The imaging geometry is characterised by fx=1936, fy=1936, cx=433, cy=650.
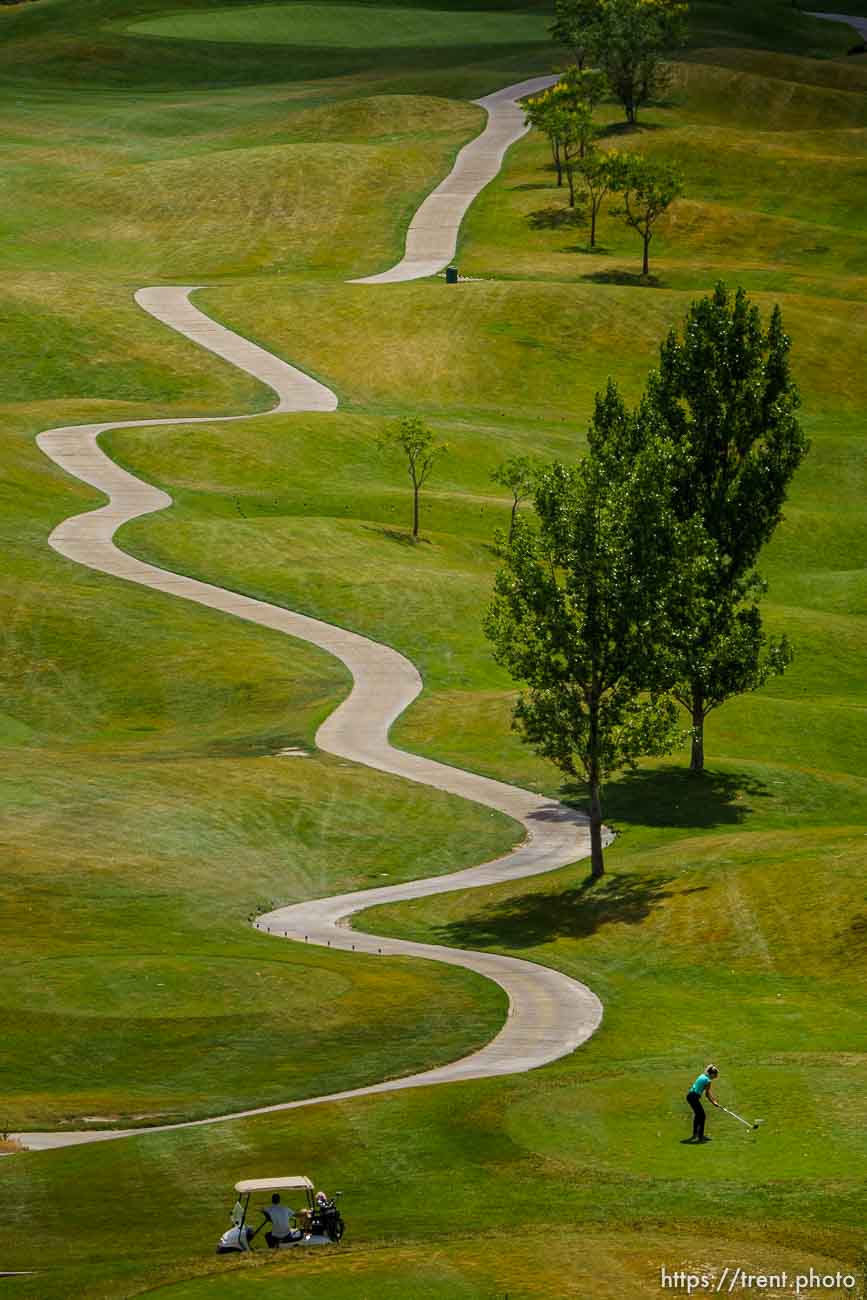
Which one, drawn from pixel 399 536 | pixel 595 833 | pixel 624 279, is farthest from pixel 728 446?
pixel 624 279

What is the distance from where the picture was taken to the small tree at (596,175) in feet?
560

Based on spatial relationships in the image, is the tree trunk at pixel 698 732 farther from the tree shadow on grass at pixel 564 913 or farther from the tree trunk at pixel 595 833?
the tree shadow on grass at pixel 564 913

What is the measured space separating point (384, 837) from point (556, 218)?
12285cm

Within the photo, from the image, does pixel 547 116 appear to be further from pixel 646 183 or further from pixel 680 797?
pixel 680 797

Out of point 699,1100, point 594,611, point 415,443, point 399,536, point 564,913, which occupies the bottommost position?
point 564,913

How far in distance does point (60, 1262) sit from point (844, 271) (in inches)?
6219

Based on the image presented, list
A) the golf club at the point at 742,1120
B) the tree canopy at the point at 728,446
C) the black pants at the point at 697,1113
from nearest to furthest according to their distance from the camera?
the black pants at the point at 697,1113 → the golf club at the point at 742,1120 → the tree canopy at the point at 728,446

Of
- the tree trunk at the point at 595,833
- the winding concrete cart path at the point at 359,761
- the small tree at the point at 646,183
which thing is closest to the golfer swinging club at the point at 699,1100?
the winding concrete cart path at the point at 359,761

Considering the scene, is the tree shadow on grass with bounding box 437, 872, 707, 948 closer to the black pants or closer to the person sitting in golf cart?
the black pants

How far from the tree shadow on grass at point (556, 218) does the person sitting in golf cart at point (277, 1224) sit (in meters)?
158

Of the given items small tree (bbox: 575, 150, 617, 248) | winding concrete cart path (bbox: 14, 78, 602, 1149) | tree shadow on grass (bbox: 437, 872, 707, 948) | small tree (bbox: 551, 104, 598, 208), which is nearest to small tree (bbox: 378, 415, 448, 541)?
winding concrete cart path (bbox: 14, 78, 602, 1149)

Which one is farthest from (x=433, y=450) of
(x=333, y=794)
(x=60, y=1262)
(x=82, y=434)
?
(x=60, y=1262)

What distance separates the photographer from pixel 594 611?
69125 mm

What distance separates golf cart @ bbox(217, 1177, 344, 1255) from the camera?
1430 inches
